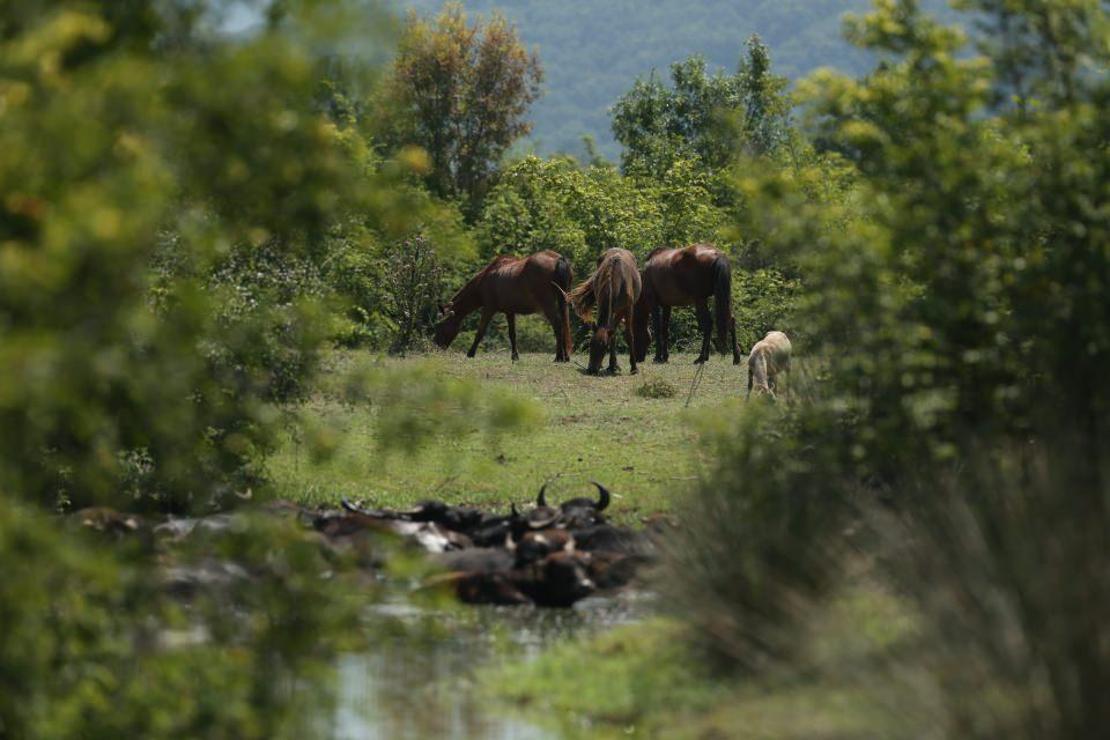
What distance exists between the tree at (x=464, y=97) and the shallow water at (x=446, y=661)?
4474 cm

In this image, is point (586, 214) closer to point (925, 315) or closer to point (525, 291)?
point (525, 291)

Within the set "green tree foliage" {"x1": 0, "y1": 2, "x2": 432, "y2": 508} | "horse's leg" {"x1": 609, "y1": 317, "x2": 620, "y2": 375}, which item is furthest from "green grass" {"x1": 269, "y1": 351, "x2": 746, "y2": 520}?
"green tree foliage" {"x1": 0, "y1": 2, "x2": 432, "y2": 508}

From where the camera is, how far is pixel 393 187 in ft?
29.2

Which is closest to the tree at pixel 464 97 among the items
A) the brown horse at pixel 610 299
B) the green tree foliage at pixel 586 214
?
the green tree foliage at pixel 586 214

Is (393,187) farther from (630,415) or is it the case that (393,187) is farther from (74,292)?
(630,415)

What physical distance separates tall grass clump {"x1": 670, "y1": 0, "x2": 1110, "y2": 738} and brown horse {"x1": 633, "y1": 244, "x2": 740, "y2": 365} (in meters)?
22.7

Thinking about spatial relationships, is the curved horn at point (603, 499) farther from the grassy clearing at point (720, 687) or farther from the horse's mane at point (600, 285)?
the horse's mane at point (600, 285)

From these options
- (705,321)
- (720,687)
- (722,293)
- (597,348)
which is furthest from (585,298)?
(720,687)

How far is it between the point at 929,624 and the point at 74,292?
3496mm

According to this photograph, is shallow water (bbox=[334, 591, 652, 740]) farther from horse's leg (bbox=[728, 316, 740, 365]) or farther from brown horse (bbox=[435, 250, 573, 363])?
brown horse (bbox=[435, 250, 573, 363])

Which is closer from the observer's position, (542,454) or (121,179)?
(121,179)

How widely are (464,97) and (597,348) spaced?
29.3 meters

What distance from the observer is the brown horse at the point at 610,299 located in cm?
3164

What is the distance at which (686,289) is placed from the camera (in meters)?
36.6
